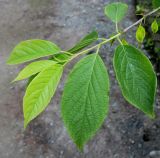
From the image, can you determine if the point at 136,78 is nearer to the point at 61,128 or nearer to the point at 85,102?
the point at 85,102

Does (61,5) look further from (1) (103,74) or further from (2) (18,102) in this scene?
(1) (103,74)

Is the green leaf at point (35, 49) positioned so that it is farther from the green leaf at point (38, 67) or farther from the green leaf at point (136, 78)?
the green leaf at point (136, 78)

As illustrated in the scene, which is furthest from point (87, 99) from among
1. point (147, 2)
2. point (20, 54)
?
point (147, 2)

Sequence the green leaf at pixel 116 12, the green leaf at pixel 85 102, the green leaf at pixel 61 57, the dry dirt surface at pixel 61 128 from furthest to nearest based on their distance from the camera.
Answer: the dry dirt surface at pixel 61 128 < the green leaf at pixel 116 12 < the green leaf at pixel 61 57 < the green leaf at pixel 85 102

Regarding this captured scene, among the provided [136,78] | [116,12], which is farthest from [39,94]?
[116,12]

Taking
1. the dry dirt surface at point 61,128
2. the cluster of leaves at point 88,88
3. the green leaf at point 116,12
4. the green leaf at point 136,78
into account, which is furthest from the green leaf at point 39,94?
the dry dirt surface at point 61,128
